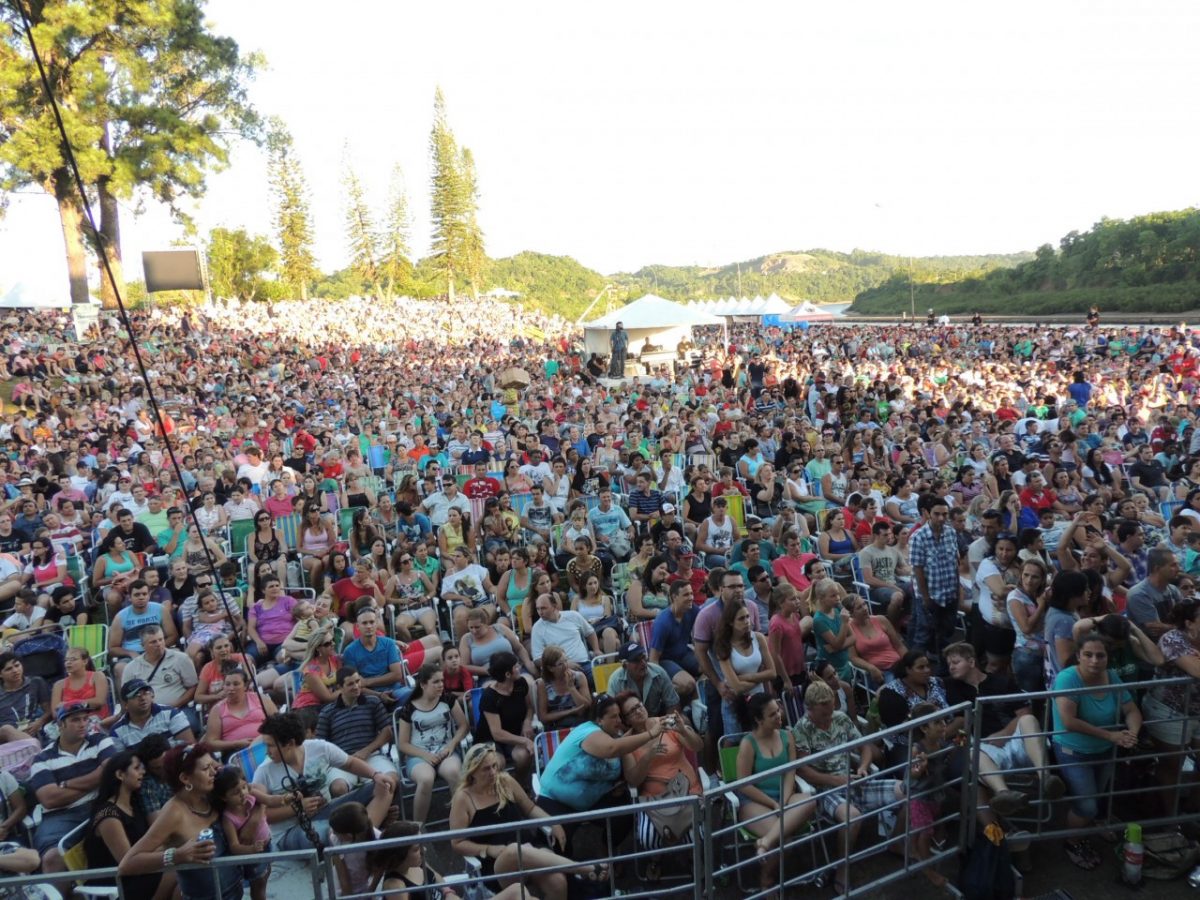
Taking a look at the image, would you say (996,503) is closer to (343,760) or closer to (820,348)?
(343,760)

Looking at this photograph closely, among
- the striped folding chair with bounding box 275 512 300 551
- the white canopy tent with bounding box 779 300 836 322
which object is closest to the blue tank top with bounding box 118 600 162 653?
the striped folding chair with bounding box 275 512 300 551

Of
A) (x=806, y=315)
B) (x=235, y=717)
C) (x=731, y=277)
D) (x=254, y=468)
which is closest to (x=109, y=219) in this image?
(x=254, y=468)

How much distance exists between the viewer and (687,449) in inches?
440

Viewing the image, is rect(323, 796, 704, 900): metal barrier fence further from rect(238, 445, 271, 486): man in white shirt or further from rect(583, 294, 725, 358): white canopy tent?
rect(583, 294, 725, 358): white canopy tent

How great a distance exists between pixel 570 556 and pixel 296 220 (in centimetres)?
5682

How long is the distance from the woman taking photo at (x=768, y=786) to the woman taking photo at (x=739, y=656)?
1.67 ft

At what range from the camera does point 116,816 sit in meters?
3.53

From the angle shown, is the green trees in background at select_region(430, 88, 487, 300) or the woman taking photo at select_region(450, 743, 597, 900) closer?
the woman taking photo at select_region(450, 743, 597, 900)

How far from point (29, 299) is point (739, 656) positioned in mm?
34956

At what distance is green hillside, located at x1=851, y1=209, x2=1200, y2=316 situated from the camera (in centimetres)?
4141

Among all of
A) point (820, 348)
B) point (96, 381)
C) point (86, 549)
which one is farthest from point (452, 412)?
point (820, 348)

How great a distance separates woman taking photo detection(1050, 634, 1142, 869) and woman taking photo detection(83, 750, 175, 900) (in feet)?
14.7

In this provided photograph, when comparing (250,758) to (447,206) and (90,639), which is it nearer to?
(90,639)

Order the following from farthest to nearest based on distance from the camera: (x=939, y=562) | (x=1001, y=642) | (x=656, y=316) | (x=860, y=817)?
(x=656, y=316) → (x=939, y=562) → (x=1001, y=642) → (x=860, y=817)
